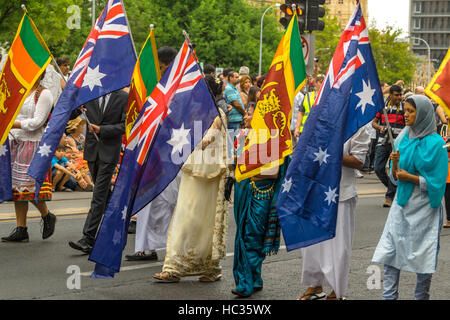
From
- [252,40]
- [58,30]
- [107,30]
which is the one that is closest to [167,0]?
[252,40]

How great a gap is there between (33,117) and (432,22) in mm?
173116

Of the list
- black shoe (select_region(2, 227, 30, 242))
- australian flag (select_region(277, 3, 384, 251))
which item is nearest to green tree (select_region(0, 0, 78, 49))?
black shoe (select_region(2, 227, 30, 242))

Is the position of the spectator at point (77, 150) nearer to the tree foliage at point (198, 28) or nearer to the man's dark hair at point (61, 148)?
the man's dark hair at point (61, 148)

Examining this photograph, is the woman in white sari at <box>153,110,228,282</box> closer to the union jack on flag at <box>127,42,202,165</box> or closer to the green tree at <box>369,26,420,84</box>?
the union jack on flag at <box>127,42,202,165</box>

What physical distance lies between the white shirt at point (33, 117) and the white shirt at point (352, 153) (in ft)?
12.4

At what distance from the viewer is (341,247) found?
6.31 meters

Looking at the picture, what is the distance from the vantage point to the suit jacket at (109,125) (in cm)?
856

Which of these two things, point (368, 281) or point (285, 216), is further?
point (368, 281)

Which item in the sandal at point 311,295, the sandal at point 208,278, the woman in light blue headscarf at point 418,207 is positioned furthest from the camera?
the sandal at point 208,278

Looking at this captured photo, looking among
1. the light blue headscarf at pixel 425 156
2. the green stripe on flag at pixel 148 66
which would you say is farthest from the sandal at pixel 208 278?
the light blue headscarf at pixel 425 156

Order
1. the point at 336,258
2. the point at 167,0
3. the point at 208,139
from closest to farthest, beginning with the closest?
1. the point at 336,258
2. the point at 208,139
3. the point at 167,0

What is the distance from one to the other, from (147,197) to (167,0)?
165ft

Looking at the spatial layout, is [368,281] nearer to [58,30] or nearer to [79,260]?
[79,260]
